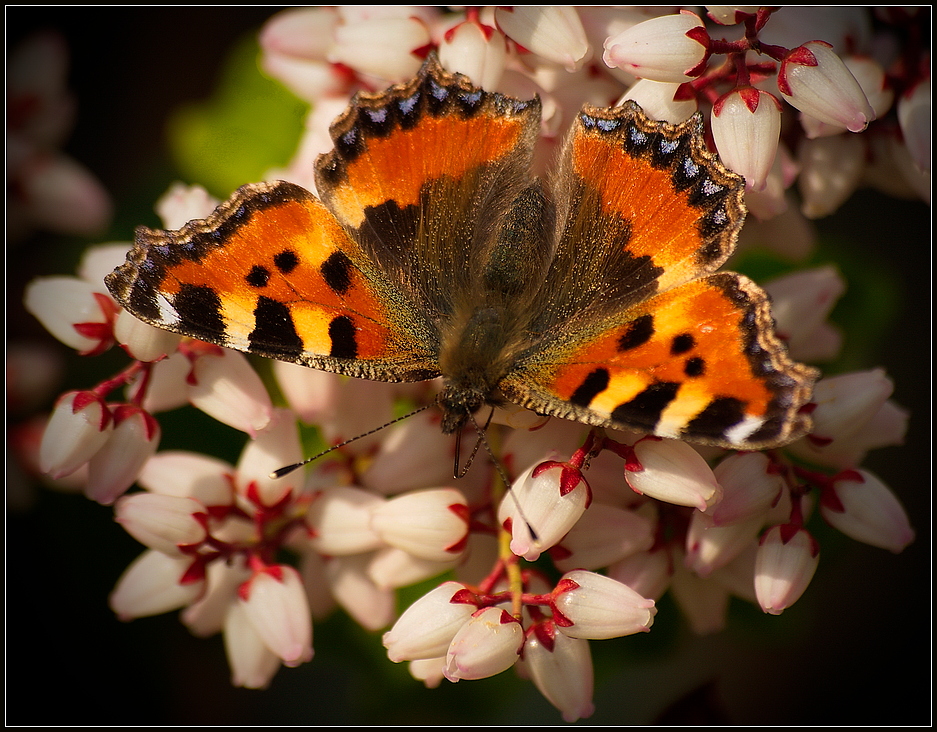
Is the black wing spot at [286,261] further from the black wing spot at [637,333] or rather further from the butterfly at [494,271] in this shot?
the black wing spot at [637,333]

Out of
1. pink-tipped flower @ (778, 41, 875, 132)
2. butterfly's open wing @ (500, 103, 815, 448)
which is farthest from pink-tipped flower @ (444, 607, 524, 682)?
pink-tipped flower @ (778, 41, 875, 132)

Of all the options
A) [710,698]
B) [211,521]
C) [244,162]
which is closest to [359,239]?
[211,521]

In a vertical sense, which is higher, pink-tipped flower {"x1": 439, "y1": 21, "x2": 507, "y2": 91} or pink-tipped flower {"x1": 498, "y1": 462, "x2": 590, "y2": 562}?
pink-tipped flower {"x1": 439, "y1": 21, "x2": 507, "y2": 91}

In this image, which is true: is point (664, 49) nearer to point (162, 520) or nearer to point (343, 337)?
point (343, 337)

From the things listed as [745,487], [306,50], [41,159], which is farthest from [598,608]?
[41,159]

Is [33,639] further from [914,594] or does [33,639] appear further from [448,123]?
[914,594]

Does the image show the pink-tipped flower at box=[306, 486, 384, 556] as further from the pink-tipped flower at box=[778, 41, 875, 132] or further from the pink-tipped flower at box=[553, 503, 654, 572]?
the pink-tipped flower at box=[778, 41, 875, 132]

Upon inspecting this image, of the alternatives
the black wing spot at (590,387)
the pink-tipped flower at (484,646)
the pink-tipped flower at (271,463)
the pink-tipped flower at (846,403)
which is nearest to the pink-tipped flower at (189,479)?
the pink-tipped flower at (271,463)
